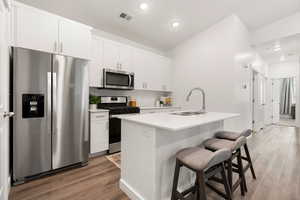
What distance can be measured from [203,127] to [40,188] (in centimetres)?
224

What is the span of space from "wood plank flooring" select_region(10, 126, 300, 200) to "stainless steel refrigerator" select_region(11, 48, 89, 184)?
22 cm

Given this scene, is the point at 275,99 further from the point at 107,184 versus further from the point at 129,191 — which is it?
the point at 107,184

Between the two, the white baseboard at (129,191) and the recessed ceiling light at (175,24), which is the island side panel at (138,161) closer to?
the white baseboard at (129,191)

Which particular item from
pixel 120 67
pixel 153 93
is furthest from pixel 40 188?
pixel 153 93

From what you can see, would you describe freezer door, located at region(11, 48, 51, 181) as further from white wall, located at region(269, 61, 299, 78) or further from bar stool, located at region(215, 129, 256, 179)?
white wall, located at region(269, 61, 299, 78)

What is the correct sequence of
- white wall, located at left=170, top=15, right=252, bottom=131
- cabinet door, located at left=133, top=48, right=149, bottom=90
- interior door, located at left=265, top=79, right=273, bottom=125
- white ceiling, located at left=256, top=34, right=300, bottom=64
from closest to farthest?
white wall, located at left=170, top=15, right=252, bottom=131 → cabinet door, located at left=133, top=48, right=149, bottom=90 → white ceiling, located at left=256, top=34, right=300, bottom=64 → interior door, located at left=265, top=79, right=273, bottom=125

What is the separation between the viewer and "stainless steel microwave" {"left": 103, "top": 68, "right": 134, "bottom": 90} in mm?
3104

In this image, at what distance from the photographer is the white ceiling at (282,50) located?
4.03 meters

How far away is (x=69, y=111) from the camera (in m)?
2.21

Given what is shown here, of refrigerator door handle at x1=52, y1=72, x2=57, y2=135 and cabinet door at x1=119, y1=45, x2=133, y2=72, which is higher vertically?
cabinet door at x1=119, y1=45, x2=133, y2=72

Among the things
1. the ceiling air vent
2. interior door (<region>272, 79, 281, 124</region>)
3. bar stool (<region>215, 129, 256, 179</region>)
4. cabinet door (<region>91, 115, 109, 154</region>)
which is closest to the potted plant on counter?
cabinet door (<region>91, 115, 109, 154</region>)

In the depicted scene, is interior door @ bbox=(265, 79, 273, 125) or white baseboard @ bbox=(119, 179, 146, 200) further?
interior door @ bbox=(265, 79, 273, 125)

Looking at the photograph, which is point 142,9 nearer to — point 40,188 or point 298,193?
point 40,188

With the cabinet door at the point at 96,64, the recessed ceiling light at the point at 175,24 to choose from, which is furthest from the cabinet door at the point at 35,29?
the recessed ceiling light at the point at 175,24
